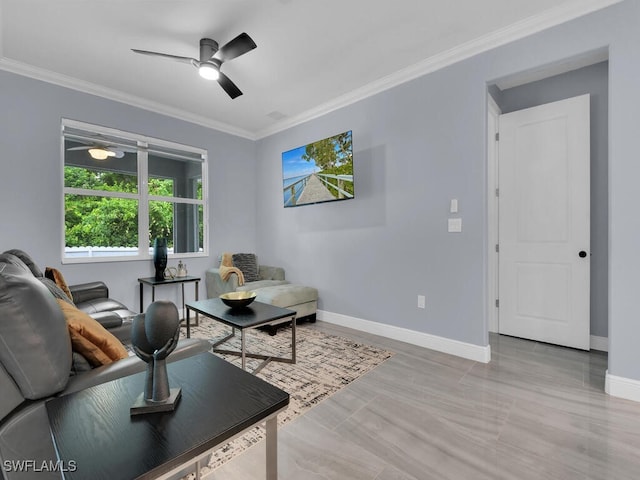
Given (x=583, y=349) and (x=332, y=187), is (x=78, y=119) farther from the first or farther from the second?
(x=583, y=349)

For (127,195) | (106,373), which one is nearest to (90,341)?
(106,373)

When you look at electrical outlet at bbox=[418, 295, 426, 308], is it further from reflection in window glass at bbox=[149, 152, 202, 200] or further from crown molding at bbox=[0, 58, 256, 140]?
crown molding at bbox=[0, 58, 256, 140]

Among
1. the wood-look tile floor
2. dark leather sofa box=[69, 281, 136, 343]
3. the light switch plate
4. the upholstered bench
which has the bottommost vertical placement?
the wood-look tile floor

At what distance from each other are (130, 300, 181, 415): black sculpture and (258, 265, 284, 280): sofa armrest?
3565 millimetres

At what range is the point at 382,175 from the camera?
11.1 ft

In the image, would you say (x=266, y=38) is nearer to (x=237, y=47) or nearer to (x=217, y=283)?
(x=237, y=47)

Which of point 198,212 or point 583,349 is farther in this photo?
point 198,212

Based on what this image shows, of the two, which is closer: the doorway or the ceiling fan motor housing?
the ceiling fan motor housing

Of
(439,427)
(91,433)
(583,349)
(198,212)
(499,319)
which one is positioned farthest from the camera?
(198,212)

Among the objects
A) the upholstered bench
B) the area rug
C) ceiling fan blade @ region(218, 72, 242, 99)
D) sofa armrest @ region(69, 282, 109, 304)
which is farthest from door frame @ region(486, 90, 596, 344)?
sofa armrest @ region(69, 282, 109, 304)

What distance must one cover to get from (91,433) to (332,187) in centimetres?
318

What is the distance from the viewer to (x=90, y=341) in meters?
1.22

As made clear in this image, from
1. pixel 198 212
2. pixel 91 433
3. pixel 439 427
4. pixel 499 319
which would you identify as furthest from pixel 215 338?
pixel 499 319

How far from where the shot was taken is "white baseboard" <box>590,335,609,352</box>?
288 centimetres
